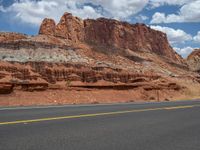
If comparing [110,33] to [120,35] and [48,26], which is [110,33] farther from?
[48,26]

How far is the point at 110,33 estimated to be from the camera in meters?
120

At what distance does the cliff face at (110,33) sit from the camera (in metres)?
111

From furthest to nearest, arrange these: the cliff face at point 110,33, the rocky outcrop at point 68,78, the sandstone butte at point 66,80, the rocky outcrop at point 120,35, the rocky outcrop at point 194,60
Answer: the rocky outcrop at point 194,60 < the rocky outcrop at point 120,35 < the cliff face at point 110,33 < the rocky outcrop at point 68,78 < the sandstone butte at point 66,80

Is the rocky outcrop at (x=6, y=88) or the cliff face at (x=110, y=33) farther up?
the cliff face at (x=110, y=33)

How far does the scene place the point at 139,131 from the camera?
969cm

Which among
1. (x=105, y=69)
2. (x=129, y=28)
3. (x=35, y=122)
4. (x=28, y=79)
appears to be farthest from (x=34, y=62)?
(x=129, y=28)

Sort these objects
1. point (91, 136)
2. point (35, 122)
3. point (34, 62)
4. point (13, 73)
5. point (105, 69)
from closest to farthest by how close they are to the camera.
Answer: point (91, 136)
point (35, 122)
point (13, 73)
point (34, 62)
point (105, 69)

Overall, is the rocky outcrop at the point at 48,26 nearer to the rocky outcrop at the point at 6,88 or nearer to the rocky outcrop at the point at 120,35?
the rocky outcrop at the point at 120,35

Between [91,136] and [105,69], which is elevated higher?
[105,69]

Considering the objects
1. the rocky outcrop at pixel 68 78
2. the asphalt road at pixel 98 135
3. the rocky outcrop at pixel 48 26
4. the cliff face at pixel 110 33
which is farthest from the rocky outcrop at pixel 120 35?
the asphalt road at pixel 98 135

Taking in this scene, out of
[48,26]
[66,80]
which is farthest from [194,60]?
[66,80]

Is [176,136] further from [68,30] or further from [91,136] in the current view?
[68,30]

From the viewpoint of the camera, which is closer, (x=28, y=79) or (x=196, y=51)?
(x=28, y=79)

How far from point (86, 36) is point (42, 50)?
60.6 meters
